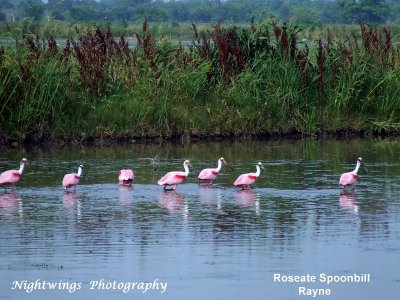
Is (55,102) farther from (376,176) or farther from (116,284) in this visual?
(116,284)

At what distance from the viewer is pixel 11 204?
48.8ft

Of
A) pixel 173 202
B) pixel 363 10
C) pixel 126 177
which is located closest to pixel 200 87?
pixel 126 177

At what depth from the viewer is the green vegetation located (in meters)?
20.7

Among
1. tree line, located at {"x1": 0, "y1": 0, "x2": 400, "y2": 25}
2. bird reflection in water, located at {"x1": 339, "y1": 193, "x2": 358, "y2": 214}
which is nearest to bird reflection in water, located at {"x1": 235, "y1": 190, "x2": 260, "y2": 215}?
bird reflection in water, located at {"x1": 339, "y1": 193, "x2": 358, "y2": 214}

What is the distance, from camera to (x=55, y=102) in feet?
67.8

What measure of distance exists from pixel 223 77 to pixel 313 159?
3.76 meters

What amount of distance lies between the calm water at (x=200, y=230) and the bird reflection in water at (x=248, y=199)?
1cm

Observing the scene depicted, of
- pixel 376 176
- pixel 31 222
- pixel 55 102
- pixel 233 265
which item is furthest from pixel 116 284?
pixel 55 102

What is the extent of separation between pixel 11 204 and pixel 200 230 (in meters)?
2.95

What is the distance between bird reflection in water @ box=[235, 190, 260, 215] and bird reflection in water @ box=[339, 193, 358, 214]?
1.03m

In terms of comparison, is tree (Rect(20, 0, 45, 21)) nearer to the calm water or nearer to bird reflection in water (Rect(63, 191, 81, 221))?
the calm water

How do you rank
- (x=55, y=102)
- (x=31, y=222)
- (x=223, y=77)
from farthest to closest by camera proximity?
1. (x=223, y=77)
2. (x=55, y=102)
3. (x=31, y=222)

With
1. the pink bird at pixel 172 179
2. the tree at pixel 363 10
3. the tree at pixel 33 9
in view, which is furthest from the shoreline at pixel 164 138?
the tree at pixel 363 10

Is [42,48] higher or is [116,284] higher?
[42,48]
